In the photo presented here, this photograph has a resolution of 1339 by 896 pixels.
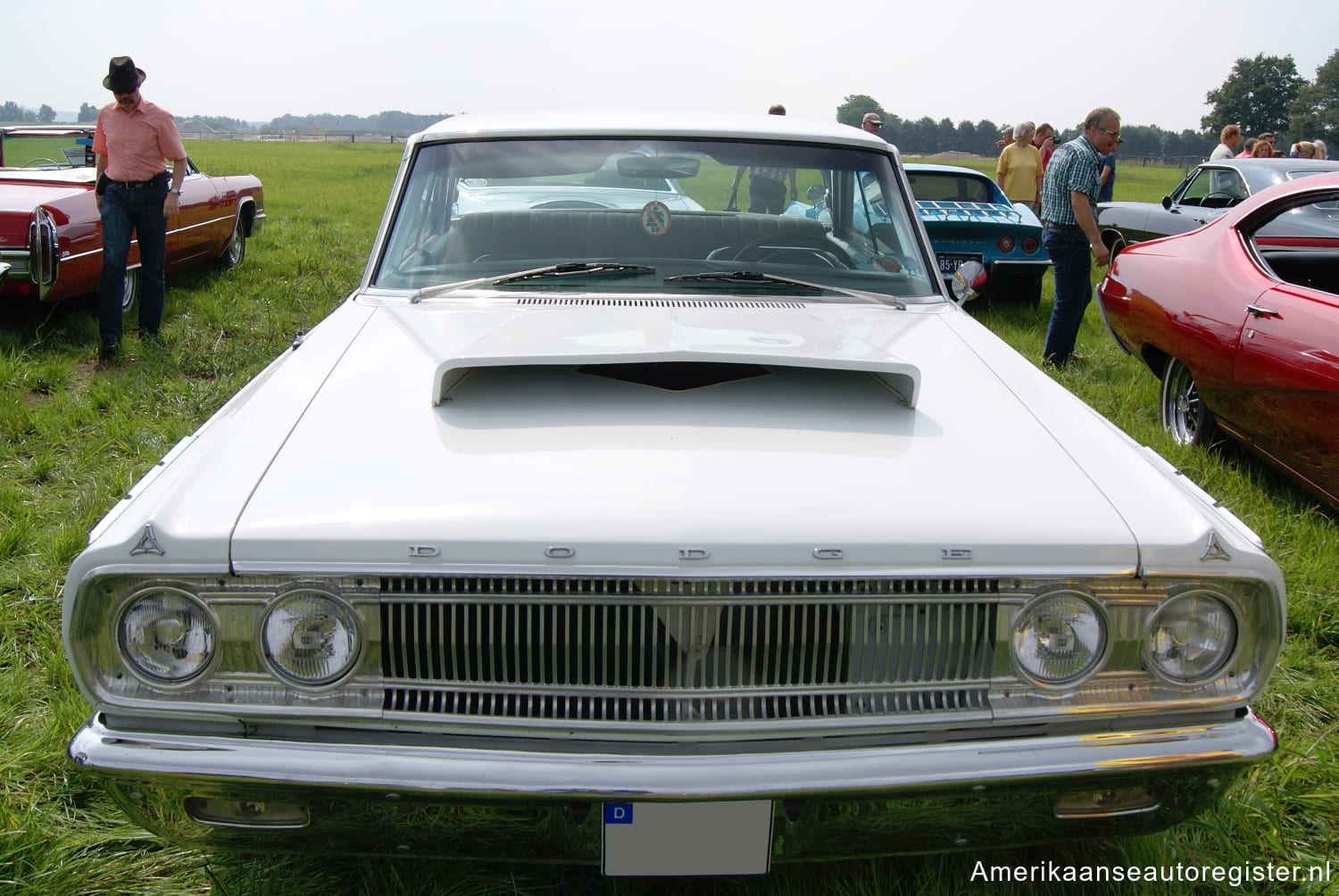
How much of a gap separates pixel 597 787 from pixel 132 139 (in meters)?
6.04

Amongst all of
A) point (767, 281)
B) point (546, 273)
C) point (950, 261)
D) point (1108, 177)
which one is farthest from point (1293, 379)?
point (1108, 177)

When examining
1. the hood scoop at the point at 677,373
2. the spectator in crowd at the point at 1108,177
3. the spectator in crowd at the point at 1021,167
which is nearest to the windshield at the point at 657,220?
the hood scoop at the point at 677,373

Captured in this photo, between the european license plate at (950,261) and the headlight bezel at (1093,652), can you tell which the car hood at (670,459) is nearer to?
the headlight bezel at (1093,652)

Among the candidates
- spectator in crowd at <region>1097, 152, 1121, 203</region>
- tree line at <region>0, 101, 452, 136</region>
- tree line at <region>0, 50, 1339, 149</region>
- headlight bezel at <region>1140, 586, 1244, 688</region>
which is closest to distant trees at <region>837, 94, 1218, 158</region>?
tree line at <region>0, 50, 1339, 149</region>

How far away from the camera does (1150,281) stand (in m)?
5.11

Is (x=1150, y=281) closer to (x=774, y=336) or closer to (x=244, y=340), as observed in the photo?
(x=774, y=336)

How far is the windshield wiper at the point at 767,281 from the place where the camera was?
2.87 m

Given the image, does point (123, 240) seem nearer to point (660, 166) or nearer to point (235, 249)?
point (235, 249)

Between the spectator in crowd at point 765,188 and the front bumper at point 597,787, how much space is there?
1.94 m

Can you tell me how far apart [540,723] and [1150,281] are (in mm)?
4495

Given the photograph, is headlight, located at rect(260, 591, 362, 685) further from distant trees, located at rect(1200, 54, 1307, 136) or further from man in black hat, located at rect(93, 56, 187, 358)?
distant trees, located at rect(1200, 54, 1307, 136)

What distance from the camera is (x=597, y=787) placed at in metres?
1.62

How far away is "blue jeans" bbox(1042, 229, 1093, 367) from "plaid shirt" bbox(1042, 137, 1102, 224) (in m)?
0.13

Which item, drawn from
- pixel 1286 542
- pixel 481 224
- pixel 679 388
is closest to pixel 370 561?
pixel 679 388
